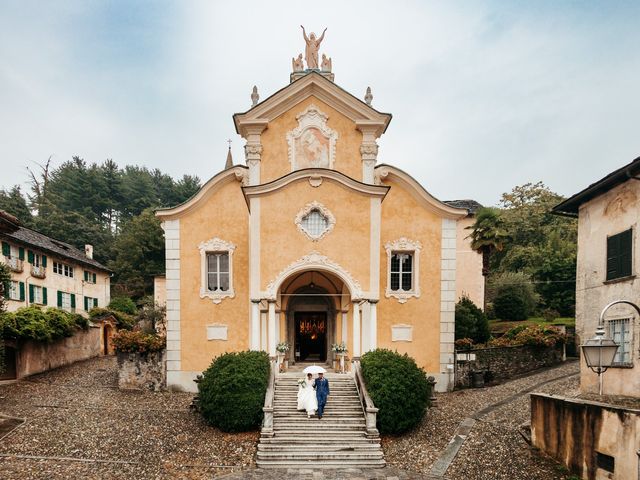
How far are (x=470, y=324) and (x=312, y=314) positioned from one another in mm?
8915

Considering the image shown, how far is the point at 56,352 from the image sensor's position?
80.6ft

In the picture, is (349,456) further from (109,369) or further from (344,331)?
(109,369)

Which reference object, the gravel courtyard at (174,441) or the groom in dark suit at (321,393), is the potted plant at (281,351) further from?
the groom in dark suit at (321,393)

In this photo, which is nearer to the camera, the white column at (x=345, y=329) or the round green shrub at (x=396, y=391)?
the round green shrub at (x=396, y=391)

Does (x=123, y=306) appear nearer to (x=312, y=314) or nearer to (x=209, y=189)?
(x=209, y=189)

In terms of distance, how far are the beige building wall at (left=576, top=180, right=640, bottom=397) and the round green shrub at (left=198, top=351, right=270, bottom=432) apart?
1093cm

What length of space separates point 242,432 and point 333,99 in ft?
44.5

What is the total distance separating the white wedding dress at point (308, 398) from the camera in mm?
13711

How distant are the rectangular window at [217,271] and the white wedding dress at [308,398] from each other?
6.64 meters

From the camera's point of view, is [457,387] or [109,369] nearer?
[457,387]

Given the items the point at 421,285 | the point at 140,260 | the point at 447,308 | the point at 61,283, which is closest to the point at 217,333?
the point at 421,285

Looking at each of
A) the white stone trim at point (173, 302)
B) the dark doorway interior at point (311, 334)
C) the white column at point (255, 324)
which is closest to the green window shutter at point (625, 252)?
the dark doorway interior at point (311, 334)

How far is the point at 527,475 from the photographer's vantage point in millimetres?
10352

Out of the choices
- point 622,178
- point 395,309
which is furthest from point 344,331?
point 622,178
